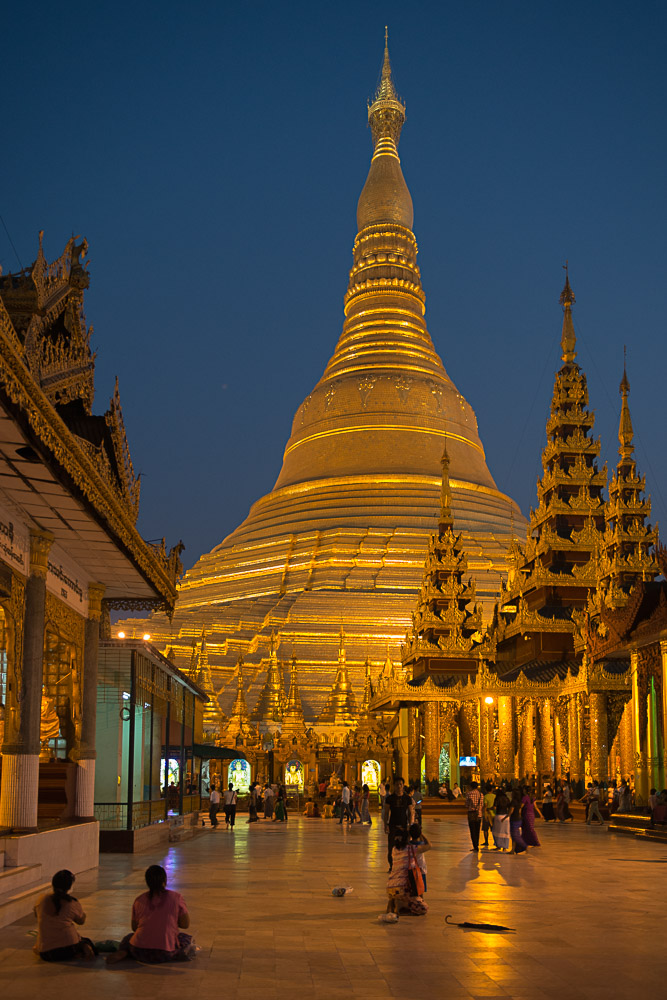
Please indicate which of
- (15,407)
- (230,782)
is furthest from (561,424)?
(15,407)

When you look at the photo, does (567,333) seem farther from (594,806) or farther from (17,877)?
(17,877)

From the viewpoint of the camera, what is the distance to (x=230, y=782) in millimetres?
42469

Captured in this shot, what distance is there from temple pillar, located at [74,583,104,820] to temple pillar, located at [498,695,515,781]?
2200cm

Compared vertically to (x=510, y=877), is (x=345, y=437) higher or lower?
higher

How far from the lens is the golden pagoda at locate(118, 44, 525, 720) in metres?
52.4

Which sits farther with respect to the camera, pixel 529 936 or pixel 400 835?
pixel 400 835

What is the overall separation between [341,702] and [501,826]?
27004 mm

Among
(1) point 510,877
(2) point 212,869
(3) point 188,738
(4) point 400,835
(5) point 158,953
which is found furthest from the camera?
(3) point 188,738

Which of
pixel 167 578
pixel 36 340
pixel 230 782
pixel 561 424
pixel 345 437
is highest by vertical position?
pixel 345 437

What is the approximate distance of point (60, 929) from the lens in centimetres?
859

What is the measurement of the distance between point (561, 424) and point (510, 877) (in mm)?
29088

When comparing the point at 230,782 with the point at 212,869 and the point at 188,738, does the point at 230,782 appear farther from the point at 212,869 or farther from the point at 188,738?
the point at 212,869

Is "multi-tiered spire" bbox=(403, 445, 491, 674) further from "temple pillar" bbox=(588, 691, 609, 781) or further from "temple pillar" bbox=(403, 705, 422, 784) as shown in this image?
"temple pillar" bbox=(588, 691, 609, 781)

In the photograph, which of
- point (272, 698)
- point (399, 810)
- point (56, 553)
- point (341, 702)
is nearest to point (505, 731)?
point (341, 702)
